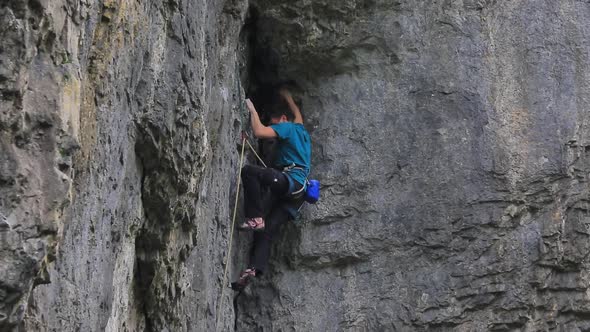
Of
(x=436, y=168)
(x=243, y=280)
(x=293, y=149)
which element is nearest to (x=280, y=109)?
(x=293, y=149)

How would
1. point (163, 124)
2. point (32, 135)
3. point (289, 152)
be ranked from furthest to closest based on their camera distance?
1. point (289, 152)
2. point (163, 124)
3. point (32, 135)

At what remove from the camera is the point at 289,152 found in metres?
6.96

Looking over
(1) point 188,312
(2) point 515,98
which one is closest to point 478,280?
(2) point 515,98

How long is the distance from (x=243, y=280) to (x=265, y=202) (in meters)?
0.62

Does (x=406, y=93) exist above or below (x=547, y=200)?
above

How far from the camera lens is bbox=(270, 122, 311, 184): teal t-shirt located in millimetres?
6887

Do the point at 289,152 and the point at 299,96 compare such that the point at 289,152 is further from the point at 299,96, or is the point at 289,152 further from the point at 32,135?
the point at 32,135

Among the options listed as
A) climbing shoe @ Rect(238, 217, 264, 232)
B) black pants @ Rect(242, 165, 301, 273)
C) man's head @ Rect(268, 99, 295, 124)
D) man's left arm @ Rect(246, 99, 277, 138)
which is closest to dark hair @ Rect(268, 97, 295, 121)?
man's head @ Rect(268, 99, 295, 124)

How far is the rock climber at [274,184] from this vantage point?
6.67 m

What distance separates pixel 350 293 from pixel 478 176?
137 centimetres

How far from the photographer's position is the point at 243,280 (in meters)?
6.71

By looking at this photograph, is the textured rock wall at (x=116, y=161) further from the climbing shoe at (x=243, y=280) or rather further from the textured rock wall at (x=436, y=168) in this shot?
the textured rock wall at (x=436, y=168)

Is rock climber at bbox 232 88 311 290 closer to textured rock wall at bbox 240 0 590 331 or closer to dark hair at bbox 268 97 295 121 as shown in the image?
dark hair at bbox 268 97 295 121

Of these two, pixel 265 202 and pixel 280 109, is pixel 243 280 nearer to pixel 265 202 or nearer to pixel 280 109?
pixel 265 202
